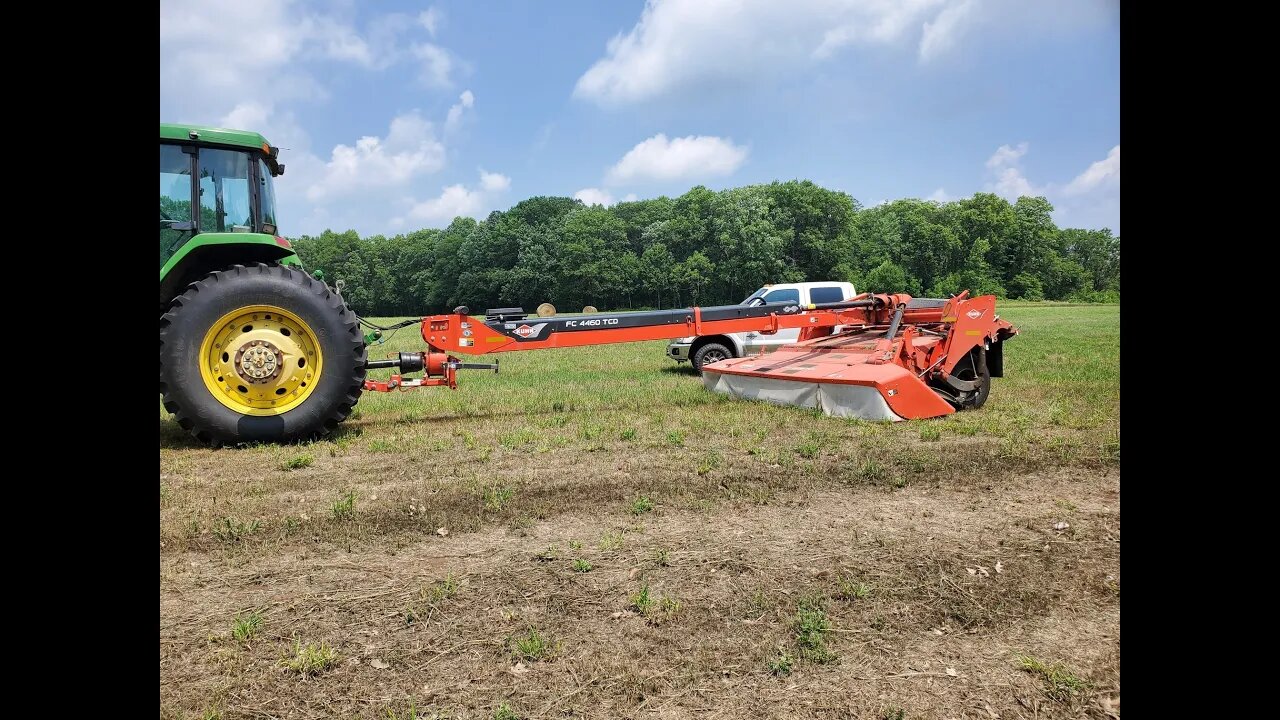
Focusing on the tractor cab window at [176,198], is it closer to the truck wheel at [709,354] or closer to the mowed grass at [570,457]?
the mowed grass at [570,457]

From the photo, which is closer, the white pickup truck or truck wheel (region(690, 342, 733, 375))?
the white pickup truck

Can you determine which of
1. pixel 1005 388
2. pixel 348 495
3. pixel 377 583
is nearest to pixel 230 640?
pixel 377 583

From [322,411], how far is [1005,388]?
29.3 feet

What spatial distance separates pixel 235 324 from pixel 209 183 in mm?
1512

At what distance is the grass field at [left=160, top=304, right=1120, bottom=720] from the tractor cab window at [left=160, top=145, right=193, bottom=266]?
1.87m

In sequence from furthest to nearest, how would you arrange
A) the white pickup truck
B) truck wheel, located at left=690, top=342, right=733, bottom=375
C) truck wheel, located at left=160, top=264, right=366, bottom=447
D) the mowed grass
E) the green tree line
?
the green tree line, truck wheel, located at left=690, top=342, right=733, bottom=375, the white pickup truck, truck wheel, located at left=160, top=264, right=366, bottom=447, the mowed grass

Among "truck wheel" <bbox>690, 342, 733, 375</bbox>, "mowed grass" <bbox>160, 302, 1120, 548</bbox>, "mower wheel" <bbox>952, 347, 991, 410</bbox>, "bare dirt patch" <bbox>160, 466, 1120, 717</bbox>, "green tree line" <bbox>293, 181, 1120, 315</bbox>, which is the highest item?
"green tree line" <bbox>293, 181, 1120, 315</bbox>

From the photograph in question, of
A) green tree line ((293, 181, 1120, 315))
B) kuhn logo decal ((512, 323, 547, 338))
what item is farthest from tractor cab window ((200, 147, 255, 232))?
green tree line ((293, 181, 1120, 315))

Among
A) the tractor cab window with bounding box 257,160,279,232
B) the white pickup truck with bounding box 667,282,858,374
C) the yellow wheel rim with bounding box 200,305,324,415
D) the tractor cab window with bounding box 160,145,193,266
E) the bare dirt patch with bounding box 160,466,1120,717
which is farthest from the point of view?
the white pickup truck with bounding box 667,282,858,374

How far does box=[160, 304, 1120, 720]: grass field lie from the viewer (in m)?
2.62

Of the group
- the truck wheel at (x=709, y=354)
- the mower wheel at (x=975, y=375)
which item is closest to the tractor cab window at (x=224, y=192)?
the truck wheel at (x=709, y=354)

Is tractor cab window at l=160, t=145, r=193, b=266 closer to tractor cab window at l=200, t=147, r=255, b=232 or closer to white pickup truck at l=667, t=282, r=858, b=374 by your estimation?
tractor cab window at l=200, t=147, r=255, b=232

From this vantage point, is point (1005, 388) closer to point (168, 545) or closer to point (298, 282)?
point (298, 282)

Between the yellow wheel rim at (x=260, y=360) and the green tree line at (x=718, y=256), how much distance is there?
52674mm
